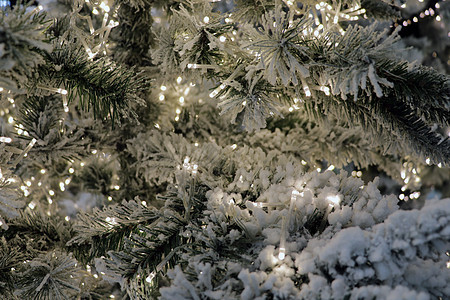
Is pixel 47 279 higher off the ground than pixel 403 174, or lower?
higher

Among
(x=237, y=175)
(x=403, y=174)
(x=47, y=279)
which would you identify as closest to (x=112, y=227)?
(x=47, y=279)

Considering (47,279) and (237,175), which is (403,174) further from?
(47,279)

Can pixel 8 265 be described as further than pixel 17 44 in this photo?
Yes

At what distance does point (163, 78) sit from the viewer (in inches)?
31.5

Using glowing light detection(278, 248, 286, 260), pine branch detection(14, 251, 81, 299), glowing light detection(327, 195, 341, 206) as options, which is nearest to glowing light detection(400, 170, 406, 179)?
glowing light detection(327, 195, 341, 206)

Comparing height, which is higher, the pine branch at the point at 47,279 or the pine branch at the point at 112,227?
the pine branch at the point at 112,227

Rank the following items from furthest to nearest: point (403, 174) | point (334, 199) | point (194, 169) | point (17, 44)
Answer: point (403, 174) → point (194, 169) → point (334, 199) → point (17, 44)

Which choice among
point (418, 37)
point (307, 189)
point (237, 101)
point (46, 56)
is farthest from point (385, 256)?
point (418, 37)

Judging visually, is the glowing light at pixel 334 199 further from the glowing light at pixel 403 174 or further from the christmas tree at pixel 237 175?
the glowing light at pixel 403 174

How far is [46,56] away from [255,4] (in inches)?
15.7

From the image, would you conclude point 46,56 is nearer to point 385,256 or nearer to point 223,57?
point 223,57

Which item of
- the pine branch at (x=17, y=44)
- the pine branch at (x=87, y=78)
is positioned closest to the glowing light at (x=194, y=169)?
the pine branch at (x=87, y=78)

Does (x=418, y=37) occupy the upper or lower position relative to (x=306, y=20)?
lower

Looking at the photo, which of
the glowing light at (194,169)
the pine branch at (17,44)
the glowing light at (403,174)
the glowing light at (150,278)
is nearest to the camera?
the pine branch at (17,44)
